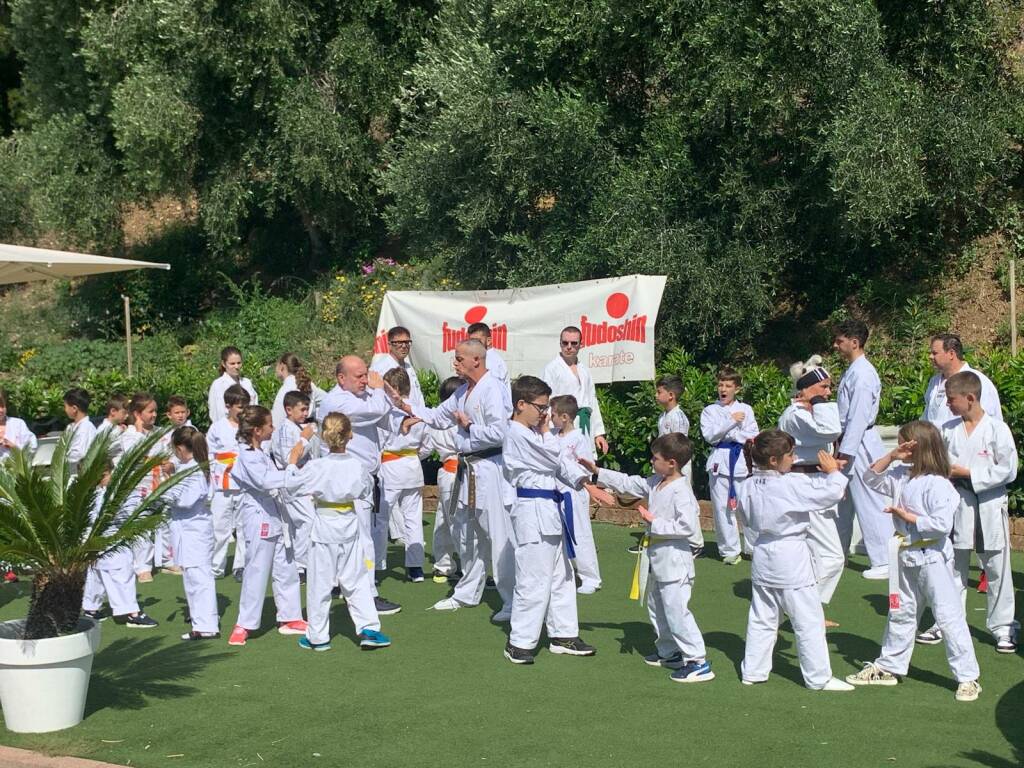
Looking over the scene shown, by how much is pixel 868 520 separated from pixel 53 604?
643 centimetres

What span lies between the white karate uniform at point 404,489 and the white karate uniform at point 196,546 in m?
1.84

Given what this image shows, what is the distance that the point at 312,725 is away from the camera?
21.9 feet

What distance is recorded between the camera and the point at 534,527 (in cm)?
786

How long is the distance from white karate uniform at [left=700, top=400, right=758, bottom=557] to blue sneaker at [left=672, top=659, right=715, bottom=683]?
362 centimetres

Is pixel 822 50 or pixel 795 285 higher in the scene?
pixel 822 50

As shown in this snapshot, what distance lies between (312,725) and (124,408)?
18.7 ft

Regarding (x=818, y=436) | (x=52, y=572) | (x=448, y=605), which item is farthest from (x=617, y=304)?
(x=52, y=572)

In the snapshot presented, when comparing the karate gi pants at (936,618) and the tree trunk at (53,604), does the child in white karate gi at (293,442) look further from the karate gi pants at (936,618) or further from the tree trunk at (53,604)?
the karate gi pants at (936,618)

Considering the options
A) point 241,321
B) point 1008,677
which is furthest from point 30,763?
point 241,321

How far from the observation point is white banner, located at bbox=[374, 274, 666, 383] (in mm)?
13688

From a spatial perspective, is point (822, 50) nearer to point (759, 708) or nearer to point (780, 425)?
point (780, 425)

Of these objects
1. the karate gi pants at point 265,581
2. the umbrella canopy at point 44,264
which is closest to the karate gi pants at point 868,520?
the karate gi pants at point 265,581

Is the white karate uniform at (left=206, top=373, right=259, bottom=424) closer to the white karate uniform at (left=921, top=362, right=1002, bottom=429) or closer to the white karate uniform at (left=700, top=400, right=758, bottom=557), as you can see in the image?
the white karate uniform at (left=700, top=400, right=758, bottom=557)

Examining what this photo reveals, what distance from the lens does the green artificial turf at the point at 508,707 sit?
6.12 m
